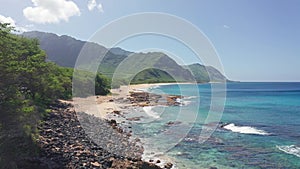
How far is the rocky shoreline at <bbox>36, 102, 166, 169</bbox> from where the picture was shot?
1209 cm

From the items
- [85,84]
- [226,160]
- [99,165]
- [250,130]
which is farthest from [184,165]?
[85,84]

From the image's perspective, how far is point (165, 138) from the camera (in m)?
20.5

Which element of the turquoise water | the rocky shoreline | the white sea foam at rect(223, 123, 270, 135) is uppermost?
the rocky shoreline

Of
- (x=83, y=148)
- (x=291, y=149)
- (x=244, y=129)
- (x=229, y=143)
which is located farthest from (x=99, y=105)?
(x=291, y=149)

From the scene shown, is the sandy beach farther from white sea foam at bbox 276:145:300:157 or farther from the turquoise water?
white sea foam at bbox 276:145:300:157

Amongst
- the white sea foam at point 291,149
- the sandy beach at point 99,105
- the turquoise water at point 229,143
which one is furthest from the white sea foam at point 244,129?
A: the sandy beach at point 99,105

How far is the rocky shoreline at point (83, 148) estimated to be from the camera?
12094 mm

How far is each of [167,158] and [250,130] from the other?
42.5ft

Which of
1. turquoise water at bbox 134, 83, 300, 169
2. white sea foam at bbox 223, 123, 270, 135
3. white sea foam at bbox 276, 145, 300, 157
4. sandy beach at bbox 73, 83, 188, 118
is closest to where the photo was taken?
turquoise water at bbox 134, 83, 300, 169

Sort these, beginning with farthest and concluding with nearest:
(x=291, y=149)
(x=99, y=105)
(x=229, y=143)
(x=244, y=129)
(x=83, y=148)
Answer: (x=99, y=105), (x=244, y=129), (x=229, y=143), (x=291, y=149), (x=83, y=148)

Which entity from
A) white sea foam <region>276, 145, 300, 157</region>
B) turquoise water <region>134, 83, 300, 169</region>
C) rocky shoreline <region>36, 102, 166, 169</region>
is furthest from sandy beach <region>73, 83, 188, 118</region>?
white sea foam <region>276, 145, 300, 157</region>

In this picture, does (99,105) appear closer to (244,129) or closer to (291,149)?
(244,129)

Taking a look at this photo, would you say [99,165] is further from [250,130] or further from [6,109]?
[250,130]

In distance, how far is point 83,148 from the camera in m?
14.3
